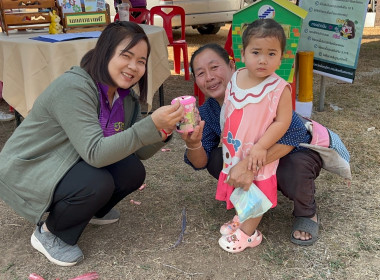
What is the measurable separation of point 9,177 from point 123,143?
633 millimetres

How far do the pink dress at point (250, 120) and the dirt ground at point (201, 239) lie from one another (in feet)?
1.05

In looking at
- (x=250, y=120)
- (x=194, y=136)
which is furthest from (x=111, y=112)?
(x=250, y=120)

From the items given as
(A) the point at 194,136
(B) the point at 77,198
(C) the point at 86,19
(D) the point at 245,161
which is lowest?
(B) the point at 77,198

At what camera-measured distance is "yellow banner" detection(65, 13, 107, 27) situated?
3.46m

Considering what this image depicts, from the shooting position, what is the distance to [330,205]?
8.74ft

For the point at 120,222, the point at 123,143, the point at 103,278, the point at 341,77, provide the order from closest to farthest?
1. the point at 123,143
2. the point at 103,278
3. the point at 120,222
4. the point at 341,77

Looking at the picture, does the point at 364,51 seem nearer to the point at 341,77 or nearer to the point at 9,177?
the point at 341,77

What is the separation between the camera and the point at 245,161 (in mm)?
2094

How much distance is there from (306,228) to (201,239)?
55 cm

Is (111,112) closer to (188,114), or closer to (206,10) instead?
(188,114)

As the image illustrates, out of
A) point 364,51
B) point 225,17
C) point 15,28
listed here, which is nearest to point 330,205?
point 15,28

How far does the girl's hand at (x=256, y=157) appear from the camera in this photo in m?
2.05

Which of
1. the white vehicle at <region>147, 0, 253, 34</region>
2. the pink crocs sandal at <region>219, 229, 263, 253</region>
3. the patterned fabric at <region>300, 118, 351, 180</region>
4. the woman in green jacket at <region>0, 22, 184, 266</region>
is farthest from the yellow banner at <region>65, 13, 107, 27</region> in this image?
the white vehicle at <region>147, 0, 253, 34</region>

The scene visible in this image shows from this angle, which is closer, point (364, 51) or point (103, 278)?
point (103, 278)
